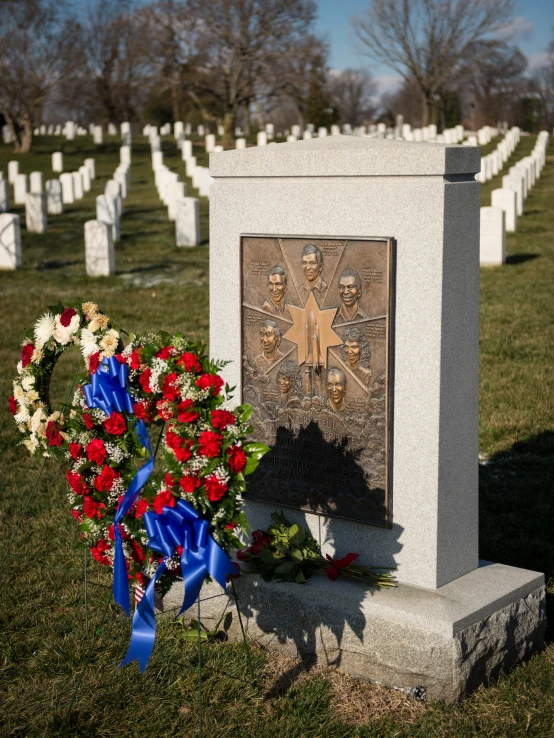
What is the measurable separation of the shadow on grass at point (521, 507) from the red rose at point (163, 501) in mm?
1948

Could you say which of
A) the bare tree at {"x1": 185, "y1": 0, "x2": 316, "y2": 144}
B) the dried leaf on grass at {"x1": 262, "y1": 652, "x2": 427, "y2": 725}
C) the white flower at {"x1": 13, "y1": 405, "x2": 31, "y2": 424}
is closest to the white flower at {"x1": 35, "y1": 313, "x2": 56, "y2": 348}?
the white flower at {"x1": 13, "y1": 405, "x2": 31, "y2": 424}

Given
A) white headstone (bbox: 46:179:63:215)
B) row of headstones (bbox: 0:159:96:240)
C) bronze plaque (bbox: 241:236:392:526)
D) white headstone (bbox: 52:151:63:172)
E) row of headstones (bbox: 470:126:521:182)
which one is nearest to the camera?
bronze plaque (bbox: 241:236:392:526)

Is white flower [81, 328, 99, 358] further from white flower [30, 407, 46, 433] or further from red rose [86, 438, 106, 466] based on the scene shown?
red rose [86, 438, 106, 466]

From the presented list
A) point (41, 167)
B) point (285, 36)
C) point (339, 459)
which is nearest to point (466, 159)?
point (339, 459)

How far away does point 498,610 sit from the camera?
11.6 ft

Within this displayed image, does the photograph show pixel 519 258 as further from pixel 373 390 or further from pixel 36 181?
pixel 36 181

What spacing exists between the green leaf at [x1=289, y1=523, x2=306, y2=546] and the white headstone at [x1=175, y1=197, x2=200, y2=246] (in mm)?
11876

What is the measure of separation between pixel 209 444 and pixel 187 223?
12843 mm

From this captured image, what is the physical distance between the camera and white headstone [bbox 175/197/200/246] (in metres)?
15.3

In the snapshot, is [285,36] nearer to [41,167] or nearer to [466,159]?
[41,167]

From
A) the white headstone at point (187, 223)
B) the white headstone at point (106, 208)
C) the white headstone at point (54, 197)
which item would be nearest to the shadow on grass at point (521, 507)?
the white headstone at point (187, 223)

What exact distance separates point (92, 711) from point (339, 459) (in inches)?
54.0

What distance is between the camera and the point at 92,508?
3.33 meters

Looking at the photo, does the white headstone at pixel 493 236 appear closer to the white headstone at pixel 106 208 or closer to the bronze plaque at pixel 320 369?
the white headstone at pixel 106 208
